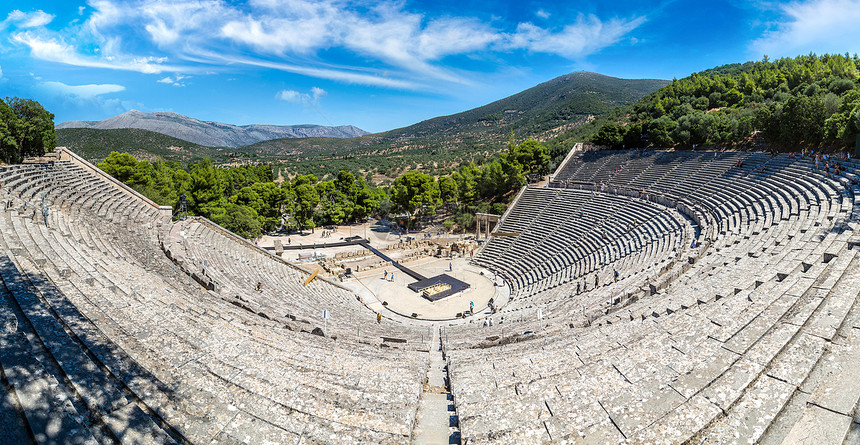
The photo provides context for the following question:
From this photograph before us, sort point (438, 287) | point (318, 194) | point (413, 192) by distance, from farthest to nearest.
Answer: point (318, 194) < point (413, 192) < point (438, 287)

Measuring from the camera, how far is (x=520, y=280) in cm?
2509

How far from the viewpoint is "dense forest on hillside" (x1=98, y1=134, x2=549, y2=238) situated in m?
34.9

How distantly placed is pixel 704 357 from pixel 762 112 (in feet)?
113

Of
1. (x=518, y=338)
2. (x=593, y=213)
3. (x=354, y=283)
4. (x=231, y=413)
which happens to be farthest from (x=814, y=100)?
(x=231, y=413)

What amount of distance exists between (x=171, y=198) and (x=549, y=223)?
111 ft

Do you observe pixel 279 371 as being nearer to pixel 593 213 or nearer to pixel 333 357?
pixel 333 357

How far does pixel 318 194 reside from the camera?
45.2 meters

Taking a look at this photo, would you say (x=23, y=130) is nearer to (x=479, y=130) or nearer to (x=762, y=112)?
(x=762, y=112)

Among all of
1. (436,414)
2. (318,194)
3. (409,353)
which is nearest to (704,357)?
(436,414)

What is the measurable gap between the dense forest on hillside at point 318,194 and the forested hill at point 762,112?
12.7 metres

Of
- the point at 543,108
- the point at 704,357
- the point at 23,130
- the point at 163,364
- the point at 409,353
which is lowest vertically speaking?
the point at 409,353

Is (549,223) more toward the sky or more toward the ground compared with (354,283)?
more toward the sky

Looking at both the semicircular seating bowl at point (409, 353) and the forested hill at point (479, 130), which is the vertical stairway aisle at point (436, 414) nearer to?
the semicircular seating bowl at point (409, 353)

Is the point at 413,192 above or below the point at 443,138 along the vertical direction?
below
